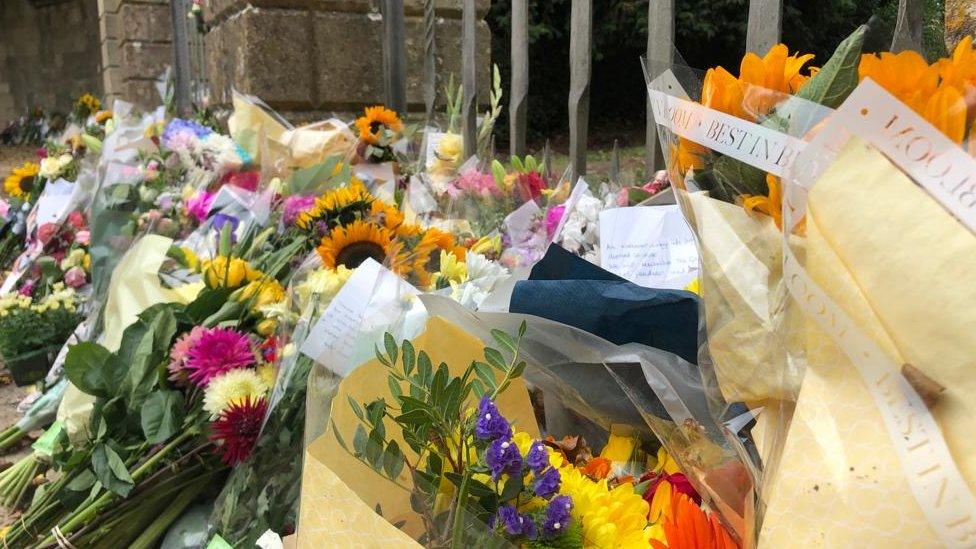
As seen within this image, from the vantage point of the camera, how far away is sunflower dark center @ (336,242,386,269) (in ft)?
4.59

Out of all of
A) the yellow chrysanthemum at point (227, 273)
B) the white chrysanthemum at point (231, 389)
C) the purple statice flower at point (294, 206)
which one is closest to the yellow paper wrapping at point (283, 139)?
the purple statice flower at point (294, 206)

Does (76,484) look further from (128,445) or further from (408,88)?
(408,88)

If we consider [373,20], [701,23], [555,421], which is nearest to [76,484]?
[555,421]

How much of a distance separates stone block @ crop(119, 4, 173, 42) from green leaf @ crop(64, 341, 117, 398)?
5.10 metres

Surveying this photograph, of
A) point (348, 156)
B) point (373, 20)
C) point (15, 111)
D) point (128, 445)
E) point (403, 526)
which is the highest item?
point (373, 20)

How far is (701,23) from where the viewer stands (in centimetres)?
941

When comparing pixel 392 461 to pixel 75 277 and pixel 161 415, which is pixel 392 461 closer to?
pixel 161 415

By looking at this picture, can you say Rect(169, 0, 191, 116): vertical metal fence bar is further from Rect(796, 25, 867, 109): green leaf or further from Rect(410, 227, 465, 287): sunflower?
Rect(796, 25, 867, 109): green leaf

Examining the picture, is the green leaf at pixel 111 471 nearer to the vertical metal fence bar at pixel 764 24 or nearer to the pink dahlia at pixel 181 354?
the pink dahlia at pixel 181 354

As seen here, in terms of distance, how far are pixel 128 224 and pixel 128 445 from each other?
121cm

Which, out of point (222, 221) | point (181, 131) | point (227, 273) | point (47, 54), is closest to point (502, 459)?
point (227, 273)

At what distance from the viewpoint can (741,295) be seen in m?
0.60

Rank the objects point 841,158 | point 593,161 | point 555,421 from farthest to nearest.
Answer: point 593,161 < point 555,421 < point 841,158

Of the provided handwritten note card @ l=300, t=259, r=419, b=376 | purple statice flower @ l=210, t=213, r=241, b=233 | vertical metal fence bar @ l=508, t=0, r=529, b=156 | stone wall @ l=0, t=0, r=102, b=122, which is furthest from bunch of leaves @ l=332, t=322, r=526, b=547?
stone wall @ l=0, t=0, r=102, b=122
